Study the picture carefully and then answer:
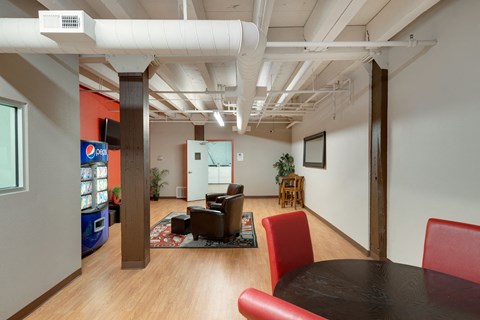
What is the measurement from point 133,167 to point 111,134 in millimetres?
3028

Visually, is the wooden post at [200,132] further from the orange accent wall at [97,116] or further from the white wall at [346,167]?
the white wall at [346,167]

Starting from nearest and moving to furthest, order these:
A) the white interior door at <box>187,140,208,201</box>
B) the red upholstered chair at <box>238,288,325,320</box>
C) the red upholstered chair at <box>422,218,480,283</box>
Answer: the red upholstered chair at <box>238,288,325,320</box> < the red upholstered chair at <box>422,218,480,283</box> < the white interior door at <box>187,140,208,201</box>

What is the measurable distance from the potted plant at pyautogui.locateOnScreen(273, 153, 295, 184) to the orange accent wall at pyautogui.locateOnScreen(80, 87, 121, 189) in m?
4.85

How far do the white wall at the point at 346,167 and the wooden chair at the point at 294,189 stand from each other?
74 cm

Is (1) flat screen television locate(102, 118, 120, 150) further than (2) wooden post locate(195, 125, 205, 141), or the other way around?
(2) wooden post locate(195, 125, 205, 141)

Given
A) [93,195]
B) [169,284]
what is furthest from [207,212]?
[93,195]

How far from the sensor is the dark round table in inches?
39.3

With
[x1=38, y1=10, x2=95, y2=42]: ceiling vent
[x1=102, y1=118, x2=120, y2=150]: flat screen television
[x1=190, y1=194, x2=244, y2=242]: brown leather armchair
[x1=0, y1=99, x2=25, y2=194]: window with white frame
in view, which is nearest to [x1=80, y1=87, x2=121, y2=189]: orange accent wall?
[x1=102, y1=118, x2=120, y2=150]: flat screen television

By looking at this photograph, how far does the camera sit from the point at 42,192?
2.31 metres

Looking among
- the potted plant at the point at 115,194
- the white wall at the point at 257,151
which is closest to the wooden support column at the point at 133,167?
the potted plant at the point at 115,194

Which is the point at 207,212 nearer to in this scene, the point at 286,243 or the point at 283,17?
the point at 286,243

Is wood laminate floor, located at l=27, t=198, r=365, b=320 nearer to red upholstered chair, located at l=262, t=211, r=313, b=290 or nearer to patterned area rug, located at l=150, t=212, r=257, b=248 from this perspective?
Result: patterned area rug, located at l=150, t=212, r=257, b=248

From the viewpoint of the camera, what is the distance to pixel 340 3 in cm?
186

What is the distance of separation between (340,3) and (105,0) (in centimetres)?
196
